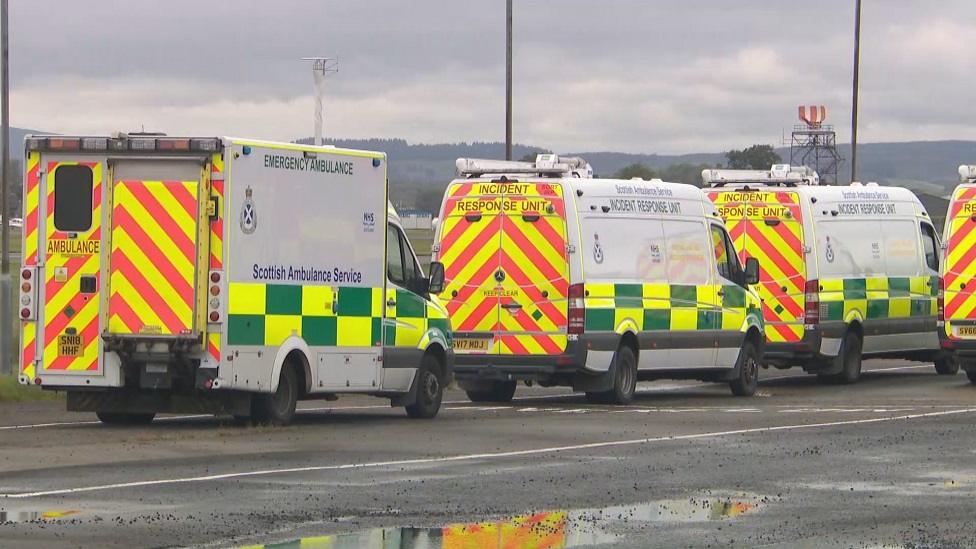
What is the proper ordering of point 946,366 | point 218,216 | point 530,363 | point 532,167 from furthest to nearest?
point 946,366
point 532,167
point 530,363
point 218,216

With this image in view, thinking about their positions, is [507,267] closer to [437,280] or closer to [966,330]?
[437,280]

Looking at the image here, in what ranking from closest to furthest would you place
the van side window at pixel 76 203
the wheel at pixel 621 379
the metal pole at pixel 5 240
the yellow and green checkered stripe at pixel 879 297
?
1. the van side window at pixel 76 203
2. the wheel at pixel 621 379
3. the metal pole at pixel 5 240
4. the yellow and green checkered stripe at pixel 879 297

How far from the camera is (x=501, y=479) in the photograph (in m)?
14.5

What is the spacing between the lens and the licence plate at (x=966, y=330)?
26.6m

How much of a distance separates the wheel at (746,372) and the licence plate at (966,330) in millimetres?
2740

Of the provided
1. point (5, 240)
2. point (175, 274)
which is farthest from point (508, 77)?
point (175, 274)

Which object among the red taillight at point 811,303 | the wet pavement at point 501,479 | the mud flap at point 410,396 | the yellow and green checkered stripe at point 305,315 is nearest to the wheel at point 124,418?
the wet pavement at point 501,479

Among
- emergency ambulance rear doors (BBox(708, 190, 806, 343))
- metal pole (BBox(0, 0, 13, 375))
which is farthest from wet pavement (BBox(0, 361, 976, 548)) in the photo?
emergency ambulance rear doors (BBox(708, 190, 806, 343))

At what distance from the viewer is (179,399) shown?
62.1 feet

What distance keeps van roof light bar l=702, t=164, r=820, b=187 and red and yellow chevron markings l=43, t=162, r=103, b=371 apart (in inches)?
476

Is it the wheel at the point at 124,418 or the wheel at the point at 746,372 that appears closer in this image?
the wheel at the point at 124,418

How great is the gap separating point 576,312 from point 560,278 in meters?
0.44

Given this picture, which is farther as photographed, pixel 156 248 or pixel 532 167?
pixel 532 167

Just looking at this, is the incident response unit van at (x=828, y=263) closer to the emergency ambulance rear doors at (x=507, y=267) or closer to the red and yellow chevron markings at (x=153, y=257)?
the emergency ambulance rear doors at (x=507, y=267)
